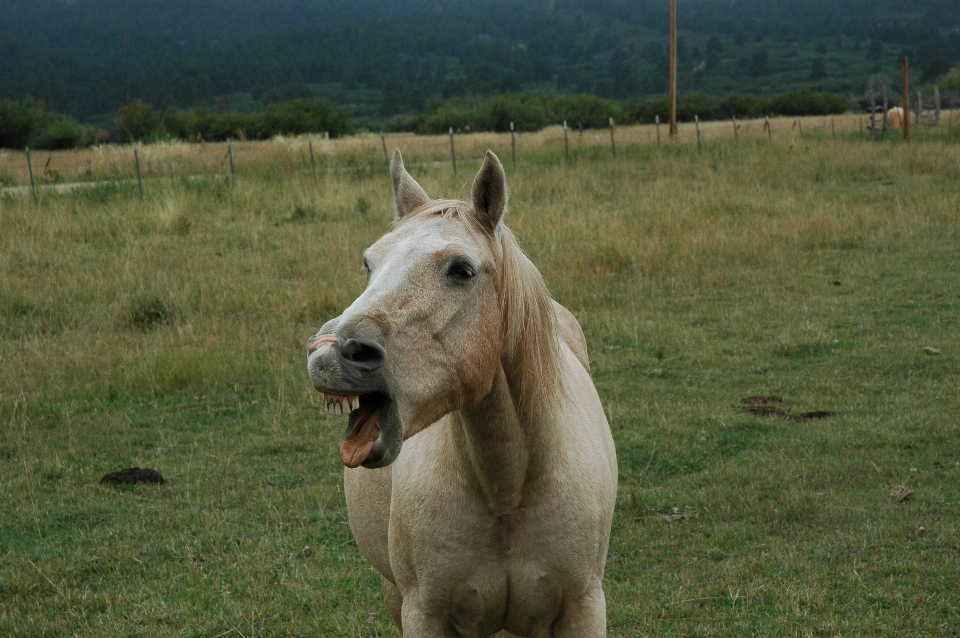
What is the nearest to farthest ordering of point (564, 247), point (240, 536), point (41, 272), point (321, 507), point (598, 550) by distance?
point (598, 550), point (240, 536), point (321, 507), point (41, 272), point (564, 247)

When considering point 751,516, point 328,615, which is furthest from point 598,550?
point 751,516

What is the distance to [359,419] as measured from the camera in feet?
6.84

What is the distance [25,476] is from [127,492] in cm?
81

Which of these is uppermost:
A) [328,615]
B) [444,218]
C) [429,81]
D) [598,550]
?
[429,81]

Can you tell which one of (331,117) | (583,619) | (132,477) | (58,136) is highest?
(331,117)

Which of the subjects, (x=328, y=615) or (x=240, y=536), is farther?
(x=240, y=536)

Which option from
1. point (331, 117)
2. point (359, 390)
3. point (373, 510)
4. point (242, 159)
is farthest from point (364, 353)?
point (331, 117)

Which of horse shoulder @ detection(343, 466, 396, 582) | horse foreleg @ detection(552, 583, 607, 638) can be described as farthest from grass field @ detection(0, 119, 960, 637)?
horse foreleg @ detection(552, 583, 607, 638)

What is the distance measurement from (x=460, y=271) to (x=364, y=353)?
43cm

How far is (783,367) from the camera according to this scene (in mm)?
7789

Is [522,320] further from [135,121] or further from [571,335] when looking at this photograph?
[135,121]

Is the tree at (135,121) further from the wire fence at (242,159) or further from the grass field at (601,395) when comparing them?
the grass field at (601,395)

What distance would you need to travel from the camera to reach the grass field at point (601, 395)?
4363 mm

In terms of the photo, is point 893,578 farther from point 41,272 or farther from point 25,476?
point 41,272
